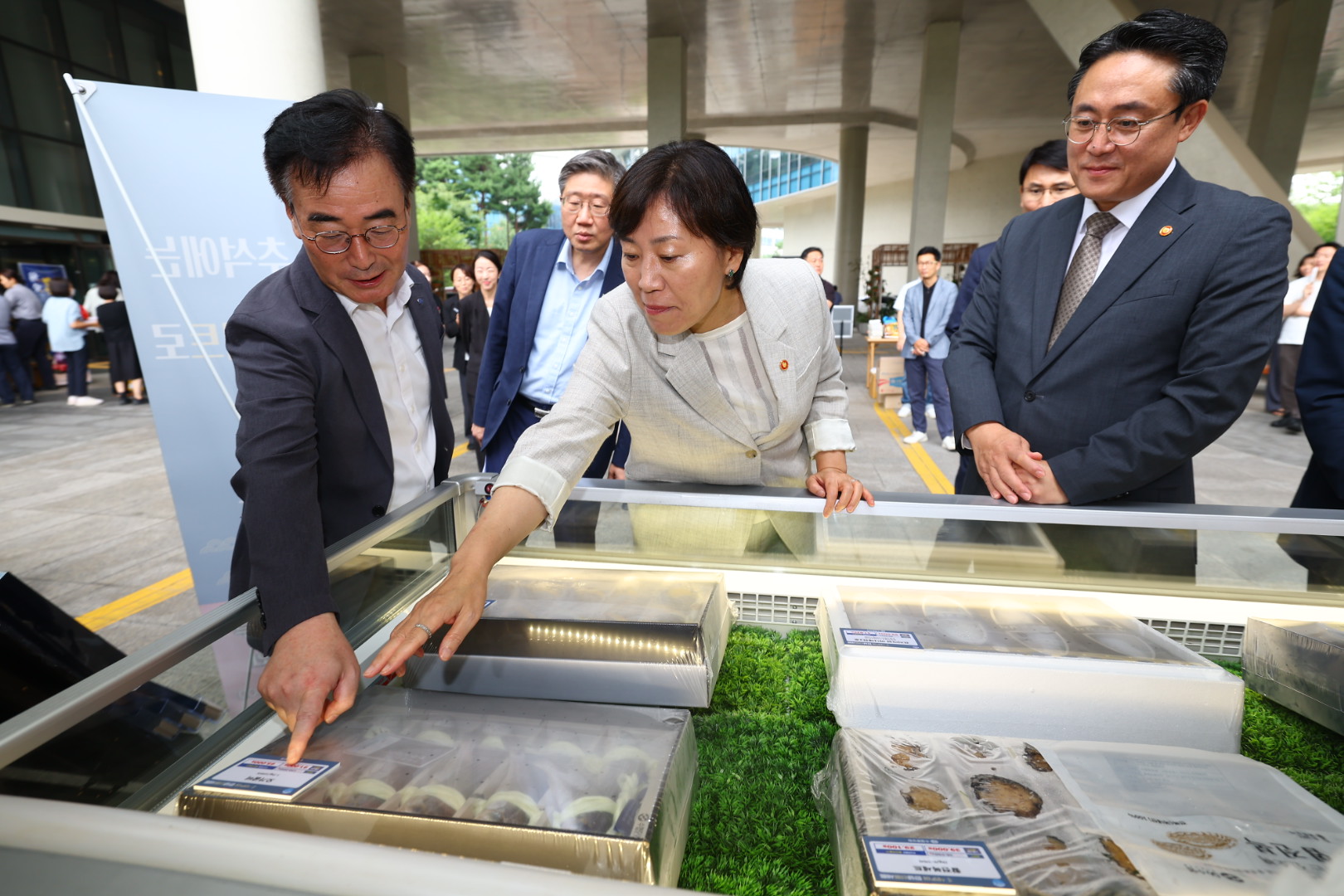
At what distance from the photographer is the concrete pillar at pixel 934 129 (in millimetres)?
12391

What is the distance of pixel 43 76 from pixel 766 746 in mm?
16762

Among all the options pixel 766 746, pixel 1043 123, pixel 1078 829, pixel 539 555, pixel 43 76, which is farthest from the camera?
pixel 1043 123

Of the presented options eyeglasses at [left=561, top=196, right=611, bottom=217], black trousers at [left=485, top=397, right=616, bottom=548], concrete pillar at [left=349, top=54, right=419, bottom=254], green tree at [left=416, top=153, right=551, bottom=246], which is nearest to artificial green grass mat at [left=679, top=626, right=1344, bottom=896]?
black trousers at [left=485, top=397, right=616, bottom=548]

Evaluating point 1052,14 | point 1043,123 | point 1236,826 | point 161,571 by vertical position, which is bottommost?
point 161,571

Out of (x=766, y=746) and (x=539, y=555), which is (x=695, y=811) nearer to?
(x=766, y=746)

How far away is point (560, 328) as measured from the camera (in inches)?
110

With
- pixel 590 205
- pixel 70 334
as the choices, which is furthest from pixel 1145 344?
pixel 70 334

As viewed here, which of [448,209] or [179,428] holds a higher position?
[448,209]

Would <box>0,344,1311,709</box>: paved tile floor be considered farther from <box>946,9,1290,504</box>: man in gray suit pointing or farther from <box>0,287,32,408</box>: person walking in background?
<box>946,9,1290,504</box>: man in gray suit pointing

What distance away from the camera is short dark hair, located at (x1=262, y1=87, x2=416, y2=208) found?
117 cm

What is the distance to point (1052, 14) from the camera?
865cm

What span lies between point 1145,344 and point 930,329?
237 inches

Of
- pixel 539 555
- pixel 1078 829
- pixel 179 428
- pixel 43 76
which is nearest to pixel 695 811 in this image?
pixel 1078 829

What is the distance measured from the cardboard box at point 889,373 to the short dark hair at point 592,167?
6743 mm
